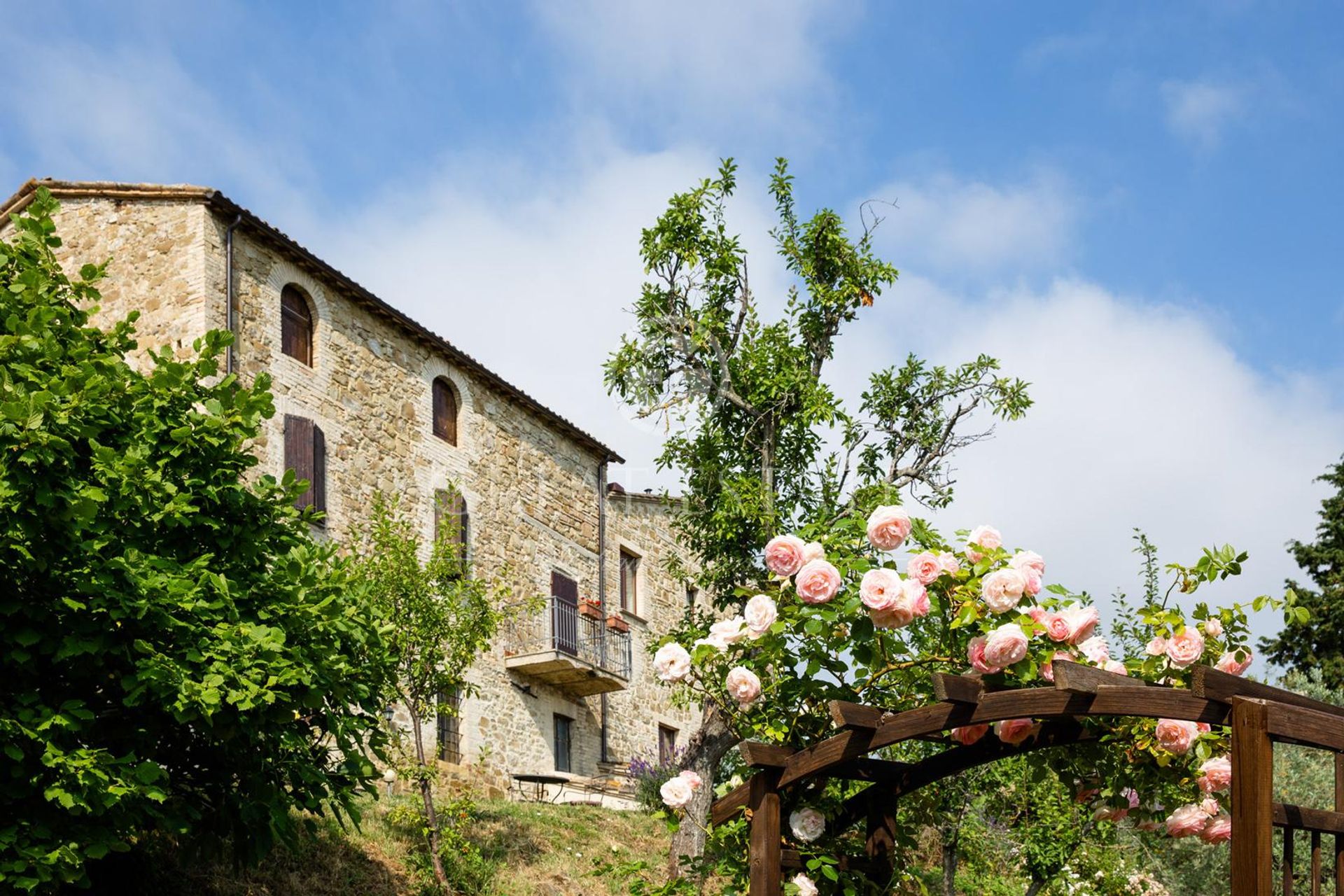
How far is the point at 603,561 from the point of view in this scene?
25062mm

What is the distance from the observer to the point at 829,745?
613 cm

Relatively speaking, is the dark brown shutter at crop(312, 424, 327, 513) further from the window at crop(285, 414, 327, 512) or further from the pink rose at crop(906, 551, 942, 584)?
the pink rose at crop(906, 551, 942, 584)

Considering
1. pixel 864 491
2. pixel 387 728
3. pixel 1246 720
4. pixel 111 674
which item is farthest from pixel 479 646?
pixel 1246 720

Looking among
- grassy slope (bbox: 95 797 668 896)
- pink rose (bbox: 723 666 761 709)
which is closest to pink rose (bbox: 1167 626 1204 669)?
pink rose (bbox: 723 666 761 709)

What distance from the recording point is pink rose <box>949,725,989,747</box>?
6159 mm

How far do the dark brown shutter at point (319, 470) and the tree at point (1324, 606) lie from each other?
17411mm

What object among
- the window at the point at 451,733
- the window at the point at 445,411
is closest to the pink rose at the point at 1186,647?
the window at the point at 451,733

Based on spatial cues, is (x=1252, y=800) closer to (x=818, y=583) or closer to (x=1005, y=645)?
(x=1005, y=645)

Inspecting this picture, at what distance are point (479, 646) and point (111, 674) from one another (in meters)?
6.30

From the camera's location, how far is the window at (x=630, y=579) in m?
26.0

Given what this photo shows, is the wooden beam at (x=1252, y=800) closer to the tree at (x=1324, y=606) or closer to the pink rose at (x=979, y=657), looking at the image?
the pink rose at (x=979, y=657)

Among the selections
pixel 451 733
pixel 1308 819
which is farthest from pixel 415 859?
pixel 1308 819

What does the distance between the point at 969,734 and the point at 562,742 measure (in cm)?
1738

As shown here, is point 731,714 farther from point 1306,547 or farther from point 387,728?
point 1306,547
